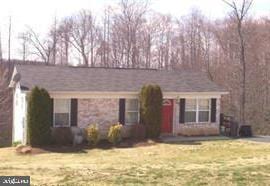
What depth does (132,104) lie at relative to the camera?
977 inches

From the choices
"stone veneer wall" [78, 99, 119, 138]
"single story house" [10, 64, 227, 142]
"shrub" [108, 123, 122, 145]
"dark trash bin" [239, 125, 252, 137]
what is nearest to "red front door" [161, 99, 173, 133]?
"single story house" [10, 64, 227, 142]

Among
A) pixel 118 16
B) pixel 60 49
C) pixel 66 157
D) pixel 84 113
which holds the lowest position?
pixel 66 157

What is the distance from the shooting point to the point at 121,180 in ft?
40.0

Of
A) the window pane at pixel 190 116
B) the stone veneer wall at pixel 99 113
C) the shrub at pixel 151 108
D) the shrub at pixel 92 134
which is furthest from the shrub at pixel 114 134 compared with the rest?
the window pane at pixel 190 116

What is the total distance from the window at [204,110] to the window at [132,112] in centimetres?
A: 368

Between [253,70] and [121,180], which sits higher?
[253,70]

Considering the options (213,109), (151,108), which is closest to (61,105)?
(151,108)

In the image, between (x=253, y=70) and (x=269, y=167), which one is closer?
(x=269, y=167)

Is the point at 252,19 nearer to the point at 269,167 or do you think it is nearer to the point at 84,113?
the point at 84,113

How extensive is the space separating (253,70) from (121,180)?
36.3 metres

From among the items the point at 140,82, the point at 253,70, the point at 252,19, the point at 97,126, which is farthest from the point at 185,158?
the point at 252,19

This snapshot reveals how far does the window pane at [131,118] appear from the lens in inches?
972

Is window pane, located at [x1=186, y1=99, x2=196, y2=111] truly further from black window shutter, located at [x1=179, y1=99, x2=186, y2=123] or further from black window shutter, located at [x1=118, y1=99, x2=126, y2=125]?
black window shutter, located at [x1=118, y1=99, x2=126, y2=125]

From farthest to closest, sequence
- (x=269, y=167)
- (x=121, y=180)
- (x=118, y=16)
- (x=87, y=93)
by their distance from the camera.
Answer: (x=118, y=16) < (x=87, y=93) < (x=269, y=167) < (x=121, y=180)
